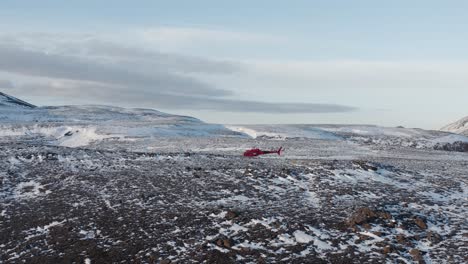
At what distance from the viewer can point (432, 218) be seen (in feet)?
69.2

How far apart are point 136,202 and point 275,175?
29.7 feet

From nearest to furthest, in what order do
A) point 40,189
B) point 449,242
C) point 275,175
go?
point 449,242 → point 40,189 → point 275,175

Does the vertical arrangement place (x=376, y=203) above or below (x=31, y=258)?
above

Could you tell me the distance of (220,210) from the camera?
21.3 meters

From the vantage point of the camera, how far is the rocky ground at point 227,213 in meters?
17.4

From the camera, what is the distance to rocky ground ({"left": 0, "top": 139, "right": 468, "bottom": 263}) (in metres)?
17.4

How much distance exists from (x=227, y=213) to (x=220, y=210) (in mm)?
664

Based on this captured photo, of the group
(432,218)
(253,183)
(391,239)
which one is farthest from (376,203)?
(253,183)

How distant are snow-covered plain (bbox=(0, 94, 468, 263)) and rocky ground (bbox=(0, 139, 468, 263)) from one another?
6 cm

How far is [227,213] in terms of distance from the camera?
67.9 feet

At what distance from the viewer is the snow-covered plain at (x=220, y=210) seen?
1744cm

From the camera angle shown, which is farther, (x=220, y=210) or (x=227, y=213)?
(x=220, y=210)

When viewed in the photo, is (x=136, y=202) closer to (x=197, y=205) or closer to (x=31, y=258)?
(x=197, y=205)

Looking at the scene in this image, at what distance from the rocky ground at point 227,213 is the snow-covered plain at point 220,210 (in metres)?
0.06
